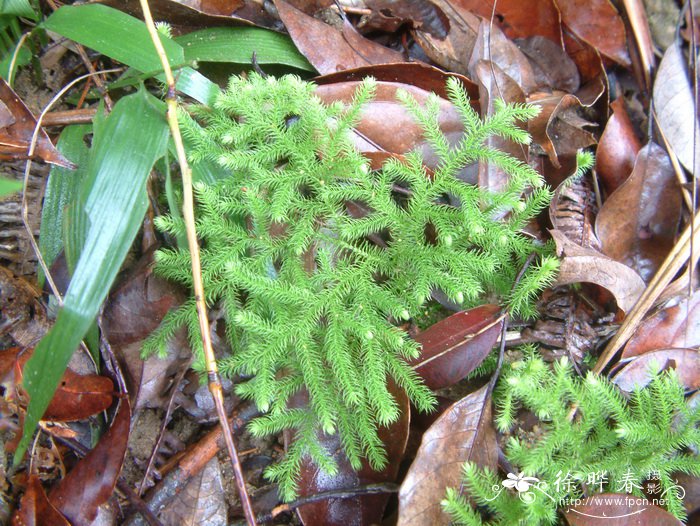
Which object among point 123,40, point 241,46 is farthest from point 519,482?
point 123,40

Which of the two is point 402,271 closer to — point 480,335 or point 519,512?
point 480,335

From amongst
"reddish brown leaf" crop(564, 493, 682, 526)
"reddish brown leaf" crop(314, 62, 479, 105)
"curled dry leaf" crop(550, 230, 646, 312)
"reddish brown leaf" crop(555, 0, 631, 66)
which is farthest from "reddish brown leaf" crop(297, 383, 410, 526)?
"reddish brown leaf" crop(555, 0, 631, 66)

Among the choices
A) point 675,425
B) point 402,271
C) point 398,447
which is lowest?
point 398,447

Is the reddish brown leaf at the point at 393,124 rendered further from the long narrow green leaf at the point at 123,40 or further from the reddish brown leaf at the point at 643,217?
the reddish brown leaf at the point at 643,217

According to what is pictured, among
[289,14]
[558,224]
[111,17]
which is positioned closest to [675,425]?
[558,224]

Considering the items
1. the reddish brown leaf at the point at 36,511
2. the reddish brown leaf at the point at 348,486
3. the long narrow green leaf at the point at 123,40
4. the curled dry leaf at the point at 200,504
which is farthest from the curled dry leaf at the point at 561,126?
the reddish brown leaf at the point at 36,511

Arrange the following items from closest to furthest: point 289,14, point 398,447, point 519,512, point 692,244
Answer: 1. point 519,512
2. point 398,447
3. point 692,244
4. point 289,14
